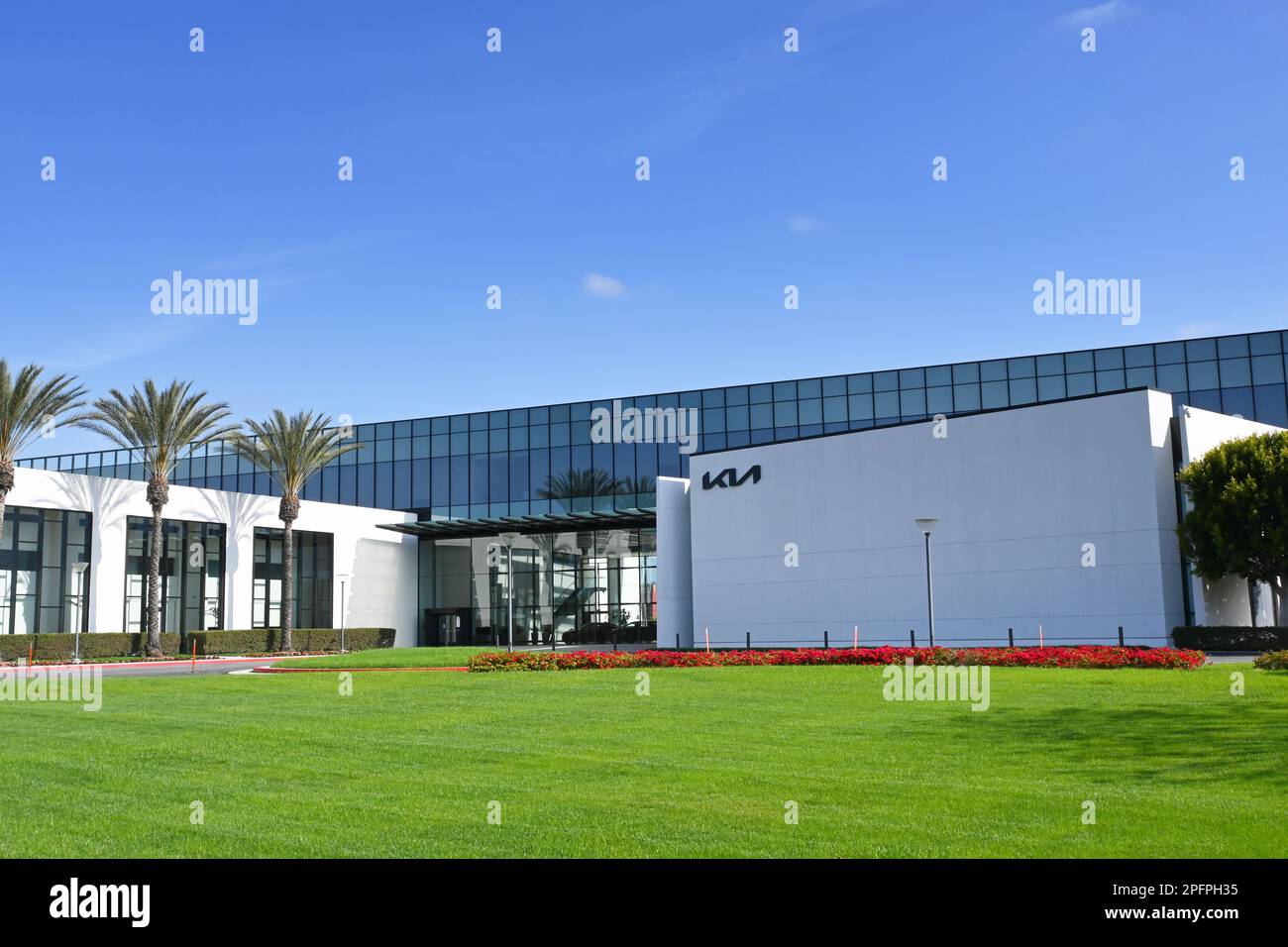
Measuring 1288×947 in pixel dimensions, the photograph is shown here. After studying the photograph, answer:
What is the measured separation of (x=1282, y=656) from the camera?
23.4m

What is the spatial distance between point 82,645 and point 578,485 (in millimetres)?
29968

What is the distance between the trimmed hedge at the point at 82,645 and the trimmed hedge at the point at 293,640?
4.71 feet

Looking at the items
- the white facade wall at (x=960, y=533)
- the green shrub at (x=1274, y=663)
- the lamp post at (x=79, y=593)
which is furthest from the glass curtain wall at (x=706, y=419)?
Result: the green shrub at (x=1274, y=663)

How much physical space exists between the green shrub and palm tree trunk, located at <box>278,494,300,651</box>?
137 ft

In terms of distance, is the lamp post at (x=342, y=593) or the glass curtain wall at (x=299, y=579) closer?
the glass curtain wall at (x=299, y=579)

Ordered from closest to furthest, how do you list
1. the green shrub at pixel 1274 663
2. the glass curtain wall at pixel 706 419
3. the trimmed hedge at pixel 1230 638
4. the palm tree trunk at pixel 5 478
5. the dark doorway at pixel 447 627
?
1. the green shrub at pixel 1274 663
2. the trimmed hedge at pixel 1230 638
3. the palm tree trunk at pixel 5 478
4. the glass curtain wall at pixel 706 419
5. the dark doorway at pixel 447 627

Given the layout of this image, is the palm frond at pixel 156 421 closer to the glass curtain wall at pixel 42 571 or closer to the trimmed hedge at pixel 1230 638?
the glass curtain wall at pixel 42 571

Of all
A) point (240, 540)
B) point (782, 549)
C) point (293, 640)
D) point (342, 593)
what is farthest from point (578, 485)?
point (782, 549)

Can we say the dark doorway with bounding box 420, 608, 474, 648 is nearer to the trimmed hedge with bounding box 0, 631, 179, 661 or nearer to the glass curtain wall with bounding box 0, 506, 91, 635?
the trimmed hedge with bounding box 0, 631, 179, 661

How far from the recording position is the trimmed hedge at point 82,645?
139ft

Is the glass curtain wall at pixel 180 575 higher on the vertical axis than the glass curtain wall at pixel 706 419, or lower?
lower

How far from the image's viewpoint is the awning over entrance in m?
56.2
